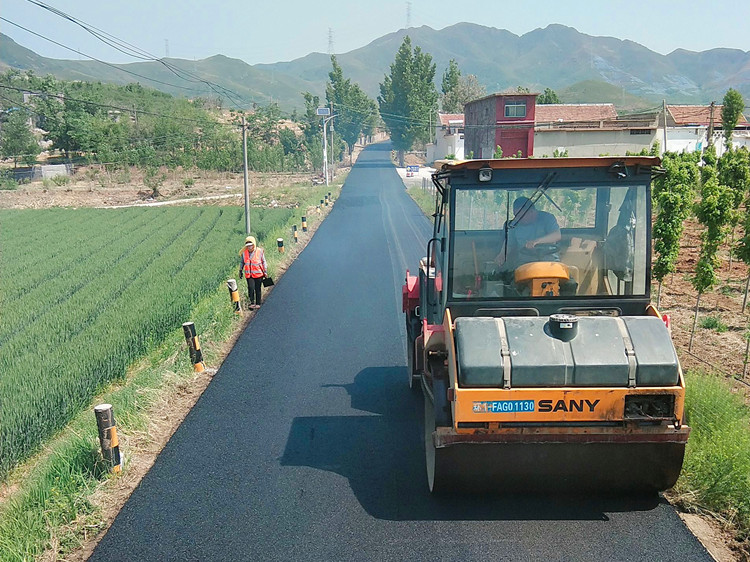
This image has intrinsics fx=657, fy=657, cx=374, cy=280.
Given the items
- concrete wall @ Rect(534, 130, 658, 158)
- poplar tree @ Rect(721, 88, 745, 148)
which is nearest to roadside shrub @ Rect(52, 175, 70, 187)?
concrete wall @ Rect(534, 130, 658, 158)

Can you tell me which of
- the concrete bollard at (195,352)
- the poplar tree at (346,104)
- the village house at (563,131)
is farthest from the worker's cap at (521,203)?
the poplar tree at (346,104)

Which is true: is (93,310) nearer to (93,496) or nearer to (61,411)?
(61,411)

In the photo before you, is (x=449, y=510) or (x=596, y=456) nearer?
(x=596, y=456)

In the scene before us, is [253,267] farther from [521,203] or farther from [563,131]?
[563,131]

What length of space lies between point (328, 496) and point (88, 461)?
7.69ft

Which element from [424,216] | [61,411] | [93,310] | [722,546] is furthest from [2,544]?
[424,216]

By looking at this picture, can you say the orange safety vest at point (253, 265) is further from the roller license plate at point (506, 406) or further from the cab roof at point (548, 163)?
the roller license plate at point (506, 406)

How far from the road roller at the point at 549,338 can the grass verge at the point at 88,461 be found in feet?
9.43

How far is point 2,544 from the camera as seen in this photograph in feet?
15.6

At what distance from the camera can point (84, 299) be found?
13.3 meters

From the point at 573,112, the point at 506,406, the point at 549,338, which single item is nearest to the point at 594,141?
the point at 573,112

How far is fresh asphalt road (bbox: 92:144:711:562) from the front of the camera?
15.7ft

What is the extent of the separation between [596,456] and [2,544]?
14.3 ft

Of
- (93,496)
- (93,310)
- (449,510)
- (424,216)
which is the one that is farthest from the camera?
(424,216)
